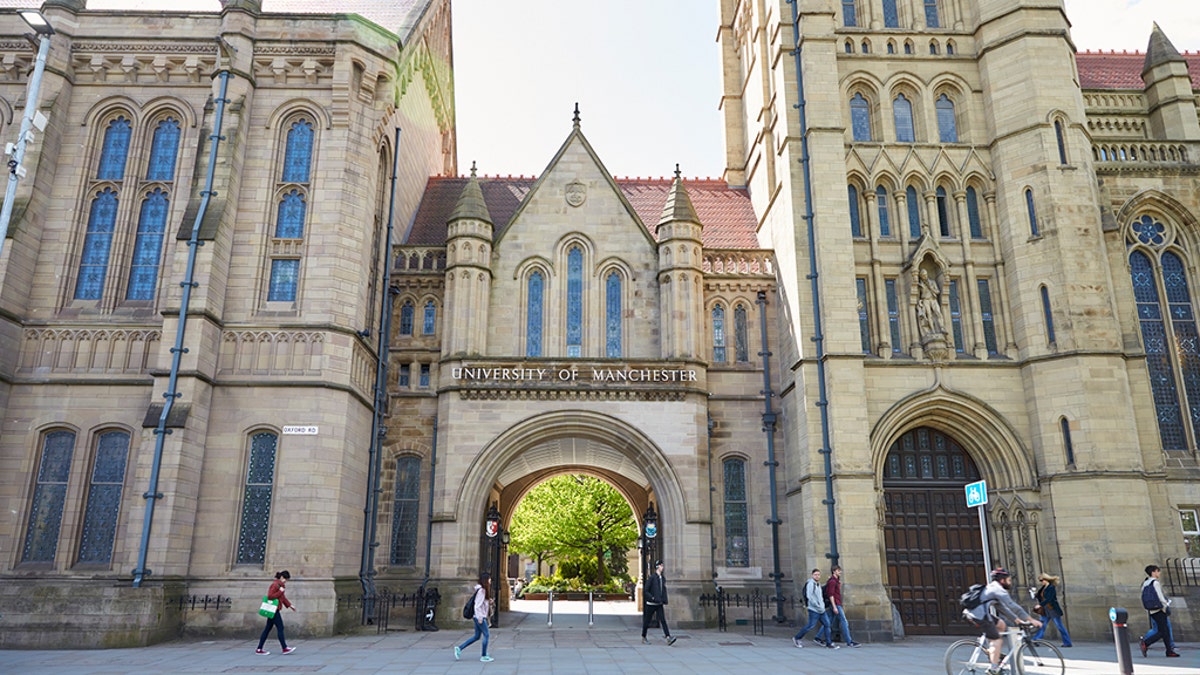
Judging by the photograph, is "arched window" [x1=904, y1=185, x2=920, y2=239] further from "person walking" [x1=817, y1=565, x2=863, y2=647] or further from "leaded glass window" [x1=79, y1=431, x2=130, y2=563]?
"leaded glass window" [x1=79, y1=431, x2=130, y2=563]

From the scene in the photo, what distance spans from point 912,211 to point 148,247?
70.4ft

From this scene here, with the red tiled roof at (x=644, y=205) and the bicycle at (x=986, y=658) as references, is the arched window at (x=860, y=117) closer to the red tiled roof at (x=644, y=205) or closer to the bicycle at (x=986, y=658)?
the red tiled roof at (x=644, y=205)

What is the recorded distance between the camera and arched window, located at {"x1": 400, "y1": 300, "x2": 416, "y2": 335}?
24.8 meters

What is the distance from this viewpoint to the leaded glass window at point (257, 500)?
63.5ft

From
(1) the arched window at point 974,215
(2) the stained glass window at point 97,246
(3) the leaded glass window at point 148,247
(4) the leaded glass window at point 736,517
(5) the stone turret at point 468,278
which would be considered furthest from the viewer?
(5) the stone turret at point 468,278

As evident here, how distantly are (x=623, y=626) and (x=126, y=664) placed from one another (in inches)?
509

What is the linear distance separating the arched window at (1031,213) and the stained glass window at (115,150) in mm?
24899

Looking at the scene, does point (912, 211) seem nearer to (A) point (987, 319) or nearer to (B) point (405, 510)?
(A) point (987, 319)

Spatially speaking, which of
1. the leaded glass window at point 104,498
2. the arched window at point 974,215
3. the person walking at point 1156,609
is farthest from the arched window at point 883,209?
the leaded glass window at point 104,498

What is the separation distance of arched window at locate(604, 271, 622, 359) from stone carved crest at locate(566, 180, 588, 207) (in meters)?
2.58

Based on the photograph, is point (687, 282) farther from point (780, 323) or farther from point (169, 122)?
point (169, 122)

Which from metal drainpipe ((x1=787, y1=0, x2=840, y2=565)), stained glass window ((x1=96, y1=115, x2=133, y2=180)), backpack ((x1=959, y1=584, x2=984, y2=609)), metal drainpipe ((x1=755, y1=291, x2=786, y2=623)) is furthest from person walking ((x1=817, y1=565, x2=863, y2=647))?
stained glass window ((x1=96, y1=115, x2=133, y2=180))

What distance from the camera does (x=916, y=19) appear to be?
2505 cm

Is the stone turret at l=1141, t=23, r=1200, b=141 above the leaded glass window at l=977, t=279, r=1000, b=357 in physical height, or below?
above
